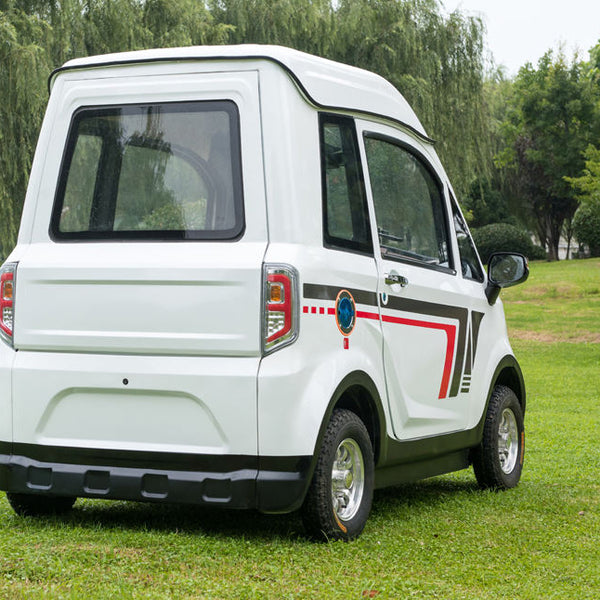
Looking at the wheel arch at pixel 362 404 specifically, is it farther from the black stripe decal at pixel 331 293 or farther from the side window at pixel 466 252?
the side window at pixel 466 252

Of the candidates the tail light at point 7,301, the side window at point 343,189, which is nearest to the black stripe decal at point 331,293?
the side window at point 343,189

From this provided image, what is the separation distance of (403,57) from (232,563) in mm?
20619

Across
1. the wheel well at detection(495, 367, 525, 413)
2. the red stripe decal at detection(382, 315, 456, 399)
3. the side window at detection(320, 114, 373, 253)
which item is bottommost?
the wheel well at detection(495, 367, 525, 413)

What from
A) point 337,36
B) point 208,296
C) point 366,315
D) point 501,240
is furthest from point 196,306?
point 501,240

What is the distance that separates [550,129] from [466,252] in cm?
4103

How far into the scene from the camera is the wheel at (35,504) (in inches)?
226

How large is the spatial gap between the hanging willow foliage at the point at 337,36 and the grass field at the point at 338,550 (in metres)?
13.5

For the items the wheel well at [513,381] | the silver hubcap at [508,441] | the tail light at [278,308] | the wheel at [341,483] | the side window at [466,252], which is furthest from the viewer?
the wheel well at [513,381]

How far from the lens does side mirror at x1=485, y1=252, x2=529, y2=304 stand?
7.07 m

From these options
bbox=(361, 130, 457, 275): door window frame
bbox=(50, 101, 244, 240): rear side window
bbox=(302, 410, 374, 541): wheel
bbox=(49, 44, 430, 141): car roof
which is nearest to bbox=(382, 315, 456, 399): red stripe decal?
bbox=(361, 130, 457, 275): door window frame

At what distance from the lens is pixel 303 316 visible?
16.3 ft

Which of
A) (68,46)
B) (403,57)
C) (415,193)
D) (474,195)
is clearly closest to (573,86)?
(474,195)

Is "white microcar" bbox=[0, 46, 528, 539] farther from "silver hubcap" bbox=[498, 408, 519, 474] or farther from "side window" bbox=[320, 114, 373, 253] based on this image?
"silver hubcap" bbox=[498, 408, 519, 474]

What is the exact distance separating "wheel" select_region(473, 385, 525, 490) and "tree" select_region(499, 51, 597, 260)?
3834 cm
